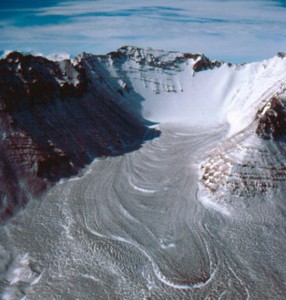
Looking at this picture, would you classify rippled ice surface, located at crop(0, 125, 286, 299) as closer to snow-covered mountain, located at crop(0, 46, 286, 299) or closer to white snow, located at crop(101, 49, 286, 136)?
snow-covered mountain, located at crop(0, 46, 286, 299)

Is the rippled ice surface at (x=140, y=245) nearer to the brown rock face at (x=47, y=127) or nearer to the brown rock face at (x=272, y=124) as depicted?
the brown rock face at (x=47, y=127)

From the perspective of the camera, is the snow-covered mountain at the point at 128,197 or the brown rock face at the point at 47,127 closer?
the snow-covered mountain at the point at 128,197

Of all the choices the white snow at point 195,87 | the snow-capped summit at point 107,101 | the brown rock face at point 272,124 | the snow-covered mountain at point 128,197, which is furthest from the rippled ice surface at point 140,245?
the white snow at point 195,87

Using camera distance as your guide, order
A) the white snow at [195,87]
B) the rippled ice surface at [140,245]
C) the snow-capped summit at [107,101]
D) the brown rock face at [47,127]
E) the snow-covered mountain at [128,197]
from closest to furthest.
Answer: the rippled ice surface at [140,245] → the snow-covered mountain at [128,197] → the brown rock face at [47,127] → the snow-capped summit at [107,101] → the white snow at [195,87]

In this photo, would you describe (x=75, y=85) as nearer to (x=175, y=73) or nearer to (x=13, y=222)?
(x=13, y=222)

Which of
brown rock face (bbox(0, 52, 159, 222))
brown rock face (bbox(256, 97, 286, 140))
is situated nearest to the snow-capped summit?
brown rock face (bbox(0, 52, 159, 222))

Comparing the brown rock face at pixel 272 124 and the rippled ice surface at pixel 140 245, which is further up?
the brown rock face at pixel 272 124

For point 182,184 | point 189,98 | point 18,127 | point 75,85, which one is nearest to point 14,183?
point 18,127
